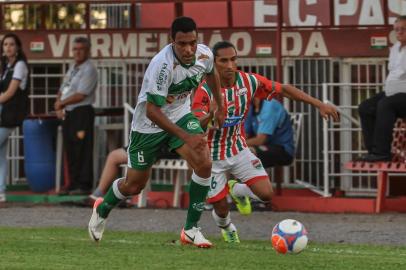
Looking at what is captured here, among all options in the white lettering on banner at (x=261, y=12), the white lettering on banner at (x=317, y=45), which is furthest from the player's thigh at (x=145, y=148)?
the white lettering on banner at (x=261, y=12)

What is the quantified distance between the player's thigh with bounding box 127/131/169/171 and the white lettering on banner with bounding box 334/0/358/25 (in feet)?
20.6

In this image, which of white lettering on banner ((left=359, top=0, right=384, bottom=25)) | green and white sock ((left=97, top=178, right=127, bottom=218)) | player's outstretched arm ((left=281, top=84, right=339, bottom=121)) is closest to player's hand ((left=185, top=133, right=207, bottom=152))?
green and white sock ((left=97, top=178, right=127, bottom=218))

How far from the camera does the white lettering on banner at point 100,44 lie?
58.0ft

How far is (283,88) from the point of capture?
12.1 meters

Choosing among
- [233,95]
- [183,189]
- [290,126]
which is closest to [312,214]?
[290,126]

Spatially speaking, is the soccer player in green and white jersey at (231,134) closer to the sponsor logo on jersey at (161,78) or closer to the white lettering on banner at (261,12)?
the sponsor logo on jersey at (161,78)

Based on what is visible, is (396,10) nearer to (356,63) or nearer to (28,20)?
(356,63)

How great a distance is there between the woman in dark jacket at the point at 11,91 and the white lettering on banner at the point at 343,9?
4343 millimetres

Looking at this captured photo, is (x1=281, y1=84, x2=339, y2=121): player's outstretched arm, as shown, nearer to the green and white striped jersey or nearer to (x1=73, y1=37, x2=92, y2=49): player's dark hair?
the green and white striped jersey

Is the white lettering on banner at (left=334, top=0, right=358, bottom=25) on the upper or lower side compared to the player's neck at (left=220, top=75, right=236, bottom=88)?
upper

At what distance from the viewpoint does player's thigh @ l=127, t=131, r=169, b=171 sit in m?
11.2

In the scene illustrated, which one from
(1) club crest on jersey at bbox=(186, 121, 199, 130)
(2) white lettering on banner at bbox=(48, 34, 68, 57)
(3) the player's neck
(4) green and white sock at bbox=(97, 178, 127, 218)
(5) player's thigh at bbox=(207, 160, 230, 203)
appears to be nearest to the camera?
(1) club crest on jersey at bbox=(186, 121, 199, 130)

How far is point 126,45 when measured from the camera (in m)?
17.6

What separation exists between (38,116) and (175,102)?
7216 millimetres
